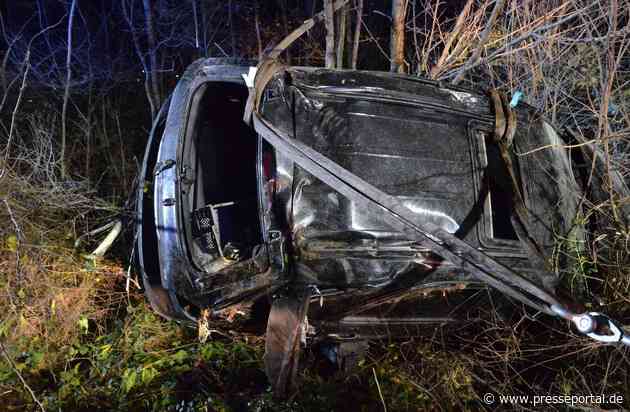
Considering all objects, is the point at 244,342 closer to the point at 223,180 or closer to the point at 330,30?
the point at 223,180

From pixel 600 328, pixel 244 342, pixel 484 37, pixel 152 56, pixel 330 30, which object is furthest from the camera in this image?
pixel 152 56

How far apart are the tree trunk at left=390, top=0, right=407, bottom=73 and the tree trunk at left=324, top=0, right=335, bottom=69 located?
609 millimetres

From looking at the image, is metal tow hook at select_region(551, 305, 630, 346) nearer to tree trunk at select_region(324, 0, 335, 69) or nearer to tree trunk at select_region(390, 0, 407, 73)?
tree trunk at select_region(324, 0, 335, 69)

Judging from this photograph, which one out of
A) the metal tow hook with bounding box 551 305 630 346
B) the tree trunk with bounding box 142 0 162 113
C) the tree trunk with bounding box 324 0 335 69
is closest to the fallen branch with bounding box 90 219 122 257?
the tree trunk with bounding box 324 0 335 69

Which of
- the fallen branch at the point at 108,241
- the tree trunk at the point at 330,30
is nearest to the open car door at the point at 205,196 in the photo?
the fallen branch at the point at 108,241

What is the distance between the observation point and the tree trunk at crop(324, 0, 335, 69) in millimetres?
4491

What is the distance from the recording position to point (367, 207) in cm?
214

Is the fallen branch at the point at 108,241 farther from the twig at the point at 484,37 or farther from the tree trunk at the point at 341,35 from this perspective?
the twig at the point at 484,37

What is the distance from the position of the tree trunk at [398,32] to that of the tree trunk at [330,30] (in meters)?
0.61

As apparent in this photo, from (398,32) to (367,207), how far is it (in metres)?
3.27

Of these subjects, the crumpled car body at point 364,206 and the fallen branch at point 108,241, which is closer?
the crumpled car body at point 364,206

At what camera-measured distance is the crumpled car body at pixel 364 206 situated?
2324mm

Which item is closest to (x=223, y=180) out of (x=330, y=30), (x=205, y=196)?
(x=205, y=196)

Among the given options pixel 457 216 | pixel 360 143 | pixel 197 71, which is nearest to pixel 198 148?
pixel 197 71
